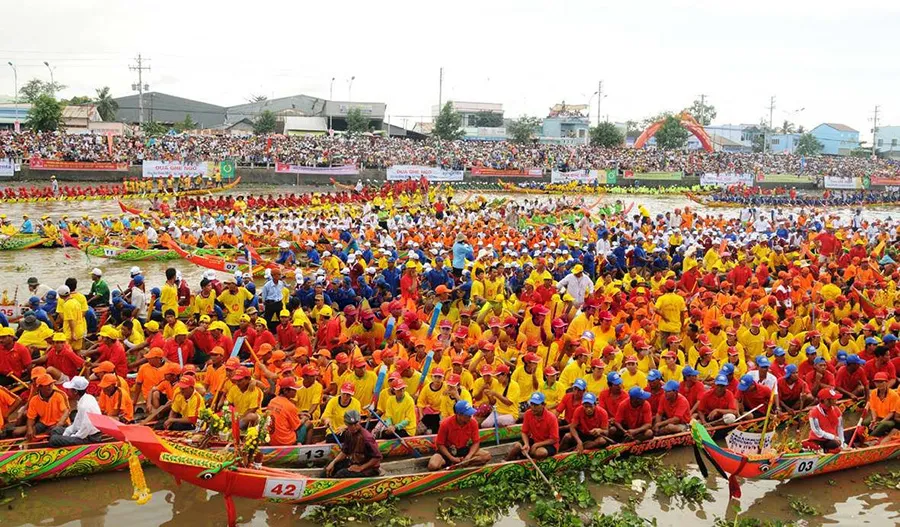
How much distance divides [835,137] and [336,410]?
368ft

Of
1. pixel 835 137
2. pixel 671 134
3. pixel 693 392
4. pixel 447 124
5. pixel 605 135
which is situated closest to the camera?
pixel 693 392

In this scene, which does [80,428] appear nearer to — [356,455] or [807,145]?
[356,455]

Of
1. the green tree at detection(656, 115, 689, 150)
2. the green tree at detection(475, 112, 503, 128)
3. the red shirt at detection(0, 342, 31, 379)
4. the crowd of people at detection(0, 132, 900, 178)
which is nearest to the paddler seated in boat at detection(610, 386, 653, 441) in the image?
the red shirt at detection(0, 342, 31, 379)

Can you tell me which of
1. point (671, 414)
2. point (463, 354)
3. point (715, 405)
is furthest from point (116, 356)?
point (715, 405)

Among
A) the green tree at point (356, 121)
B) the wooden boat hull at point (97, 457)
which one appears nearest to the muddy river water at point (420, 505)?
the wooden boat hull at point (97, 457)

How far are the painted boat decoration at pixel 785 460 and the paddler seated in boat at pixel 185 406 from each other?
4971 mm

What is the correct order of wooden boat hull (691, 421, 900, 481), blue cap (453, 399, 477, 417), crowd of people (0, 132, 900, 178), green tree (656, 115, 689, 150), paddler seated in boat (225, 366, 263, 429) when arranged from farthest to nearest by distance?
1. green tree (656, 115, 689, 150)
2. crowd of people (0, 132, 900, 178)
3. paddler seated in boat (225, 366, 263, 429)
4. blue cap (453, 399, 477, 417)
5. wooden boat hull (691, 421, 900, 481)

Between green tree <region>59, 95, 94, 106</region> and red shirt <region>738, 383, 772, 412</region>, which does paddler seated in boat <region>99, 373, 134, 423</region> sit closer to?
red shirt <region>738, 383, 772, 412</region>

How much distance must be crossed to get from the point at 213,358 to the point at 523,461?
367 centimetres

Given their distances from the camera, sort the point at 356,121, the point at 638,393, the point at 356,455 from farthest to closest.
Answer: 1. the point at 356,121
2. the point at 638,393
3. the point at 356,455

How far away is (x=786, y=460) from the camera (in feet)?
23.9

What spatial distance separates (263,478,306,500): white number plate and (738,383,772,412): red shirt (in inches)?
201

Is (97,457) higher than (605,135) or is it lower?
lower

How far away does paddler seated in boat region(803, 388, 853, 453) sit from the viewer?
767 cm
